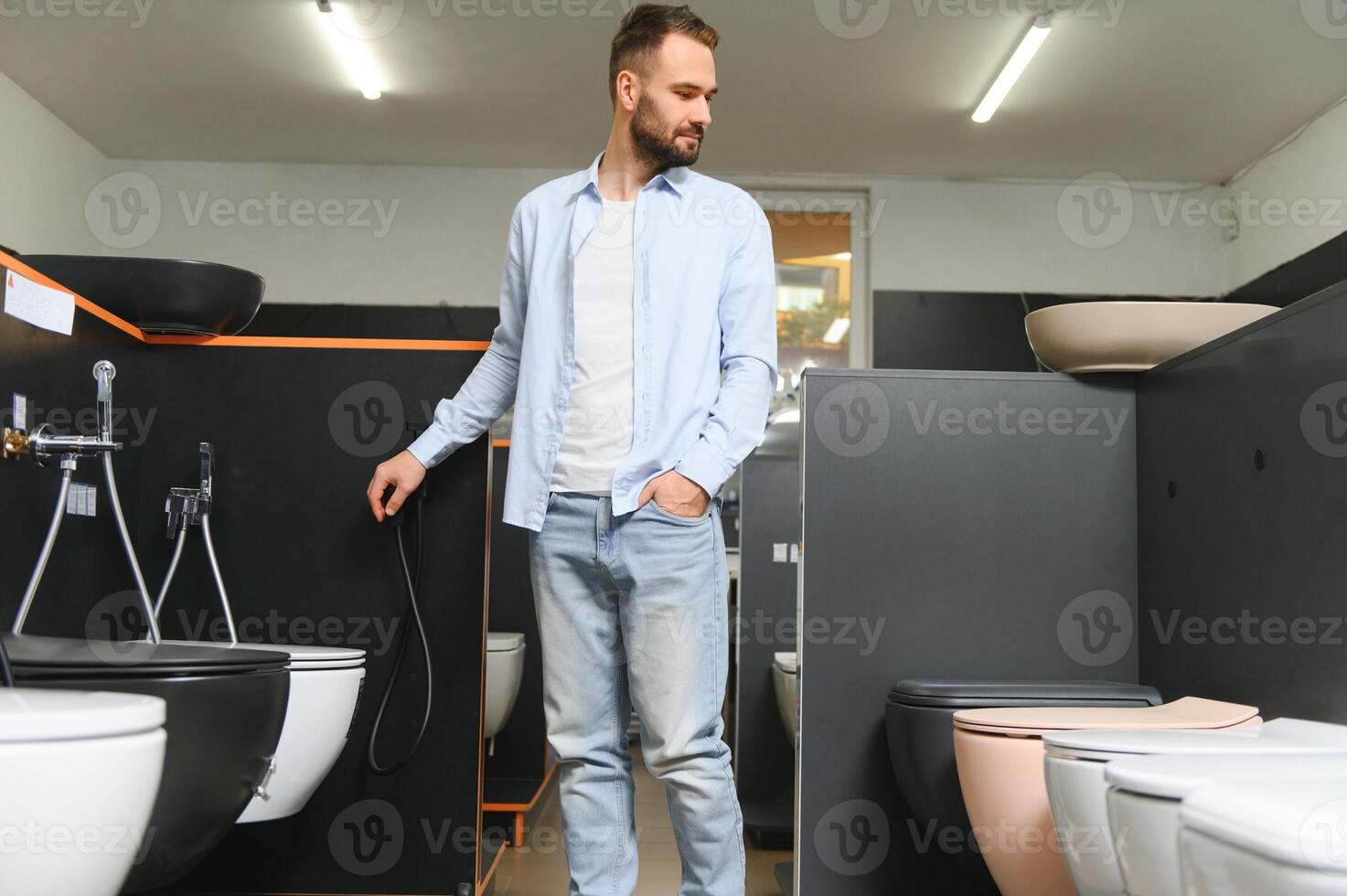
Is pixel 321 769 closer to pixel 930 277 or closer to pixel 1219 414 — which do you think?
pixel 1219 414

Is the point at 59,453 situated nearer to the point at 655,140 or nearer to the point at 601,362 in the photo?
the point at 601,362

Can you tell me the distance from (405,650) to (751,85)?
138 inches

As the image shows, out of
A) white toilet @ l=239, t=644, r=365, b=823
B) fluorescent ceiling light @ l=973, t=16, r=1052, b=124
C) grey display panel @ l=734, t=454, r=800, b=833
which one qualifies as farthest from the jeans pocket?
fluorescent ceiling light @ l=973, t=16, r=1052, b=124

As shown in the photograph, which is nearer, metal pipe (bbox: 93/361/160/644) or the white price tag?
the white price tag

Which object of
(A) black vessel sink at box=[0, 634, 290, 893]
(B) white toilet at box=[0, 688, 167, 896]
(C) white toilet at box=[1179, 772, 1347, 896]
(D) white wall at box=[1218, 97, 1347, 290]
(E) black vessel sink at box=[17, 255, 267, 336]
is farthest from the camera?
(D) white wall at box=[1218, 97, 1347, 290]

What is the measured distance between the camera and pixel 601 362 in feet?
6.09

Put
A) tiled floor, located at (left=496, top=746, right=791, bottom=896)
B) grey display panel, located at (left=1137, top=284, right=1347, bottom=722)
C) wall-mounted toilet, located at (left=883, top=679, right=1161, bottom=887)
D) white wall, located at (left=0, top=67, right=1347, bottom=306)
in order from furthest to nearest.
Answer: white wall, located at (left=0, top=67, right=1347, bottom=306) → tiled floor, located at (left=496, top=746, right=791, bottom=896) → wall-mounted toilet, located at (left=883, top=679, right=1161, bottom=887) → grey display panel, located at (left=1137, top=284, right=1347, bottom=722)

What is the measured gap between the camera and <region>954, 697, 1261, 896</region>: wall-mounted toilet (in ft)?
5.86

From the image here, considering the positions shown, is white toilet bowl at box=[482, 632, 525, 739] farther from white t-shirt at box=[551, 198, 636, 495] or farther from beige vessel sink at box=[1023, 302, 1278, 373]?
beige vessel sink at box=[1023, 302, 1278, 373]

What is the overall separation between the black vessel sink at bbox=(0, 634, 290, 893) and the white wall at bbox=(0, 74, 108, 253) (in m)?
4.15

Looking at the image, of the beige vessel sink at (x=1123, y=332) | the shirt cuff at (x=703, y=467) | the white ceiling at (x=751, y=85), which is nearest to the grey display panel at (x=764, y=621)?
the beige vessel sink at (x=1123, y=332)

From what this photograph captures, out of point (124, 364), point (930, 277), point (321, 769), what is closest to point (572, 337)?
point (321, 769)

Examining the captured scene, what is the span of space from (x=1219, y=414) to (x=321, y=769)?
5.63 feet

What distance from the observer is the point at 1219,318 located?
87.4 inches
